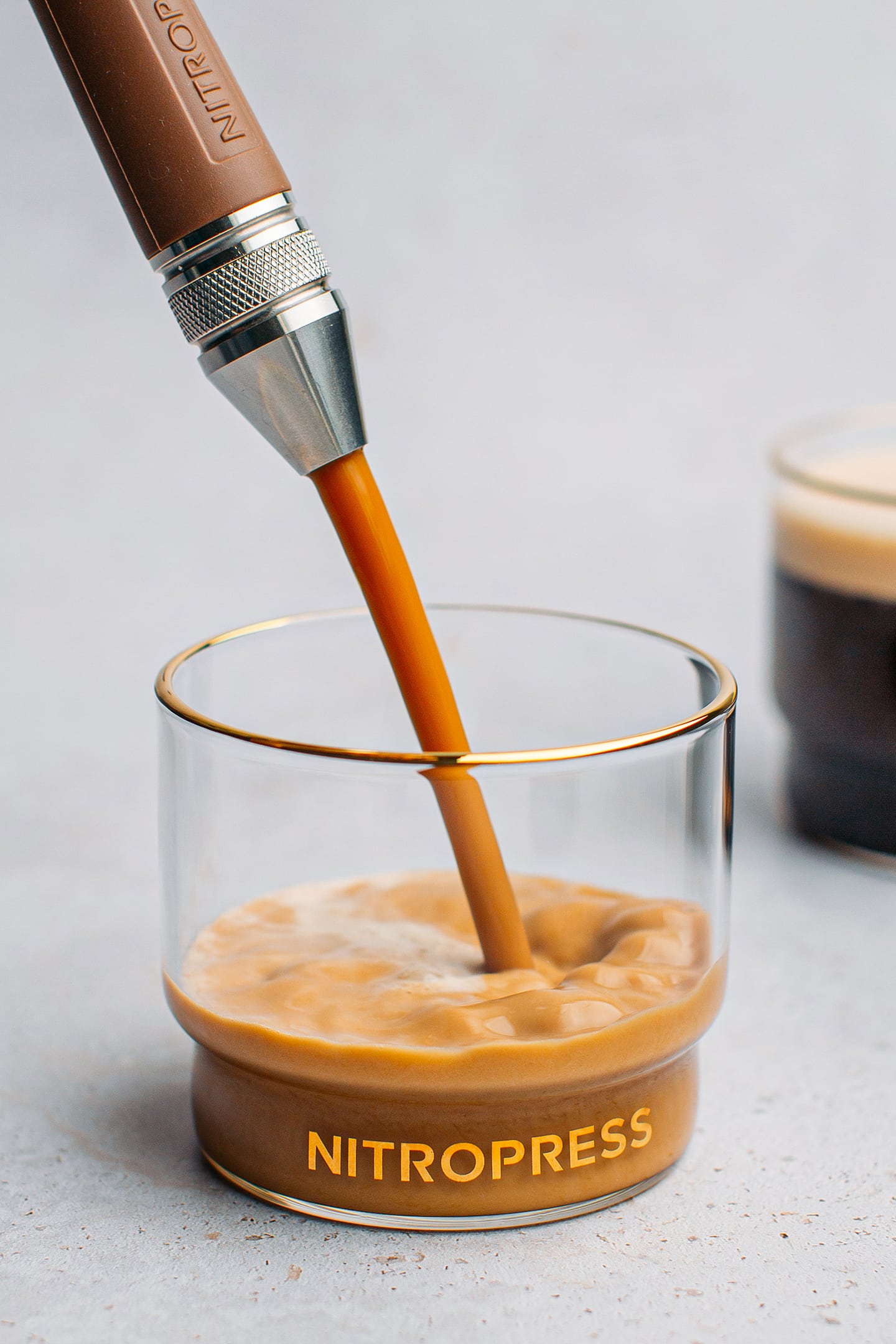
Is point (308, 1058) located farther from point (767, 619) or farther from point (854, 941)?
point (767, 619)

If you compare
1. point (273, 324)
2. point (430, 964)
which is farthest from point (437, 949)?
point (273, 324)

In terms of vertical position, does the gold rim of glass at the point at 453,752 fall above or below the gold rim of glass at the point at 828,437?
above

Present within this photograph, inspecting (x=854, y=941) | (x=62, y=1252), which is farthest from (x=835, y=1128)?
(x=62, y=1252)

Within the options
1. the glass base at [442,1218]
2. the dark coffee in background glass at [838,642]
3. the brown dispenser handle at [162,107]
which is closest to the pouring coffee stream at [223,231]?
the brown dispenser handle at [162,107]

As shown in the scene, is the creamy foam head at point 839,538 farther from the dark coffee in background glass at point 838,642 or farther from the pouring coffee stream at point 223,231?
the pouring coffee stream at point 223,231

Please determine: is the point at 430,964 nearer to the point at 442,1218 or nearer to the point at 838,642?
the point at 442,1218

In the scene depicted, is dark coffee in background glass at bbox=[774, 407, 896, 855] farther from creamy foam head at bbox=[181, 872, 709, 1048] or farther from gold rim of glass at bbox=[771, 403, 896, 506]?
creamy foam head at bbox=[181, 872, 709, 1048]
